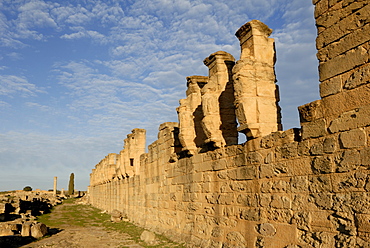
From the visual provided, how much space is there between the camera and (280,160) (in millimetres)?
5996

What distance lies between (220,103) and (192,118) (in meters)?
1.58

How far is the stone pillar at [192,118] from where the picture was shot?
975cm

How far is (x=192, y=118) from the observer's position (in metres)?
9.93

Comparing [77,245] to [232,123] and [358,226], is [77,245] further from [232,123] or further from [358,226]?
[358,226]

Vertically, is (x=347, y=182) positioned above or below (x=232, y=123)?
below

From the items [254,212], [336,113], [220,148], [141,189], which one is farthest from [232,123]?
[141,189]

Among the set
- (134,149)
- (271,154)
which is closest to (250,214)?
(271,154)

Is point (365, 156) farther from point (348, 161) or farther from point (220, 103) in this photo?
point (220, 103)

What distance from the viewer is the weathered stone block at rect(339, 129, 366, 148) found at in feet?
14.9

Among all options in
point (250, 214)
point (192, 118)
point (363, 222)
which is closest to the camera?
point (363, 222)

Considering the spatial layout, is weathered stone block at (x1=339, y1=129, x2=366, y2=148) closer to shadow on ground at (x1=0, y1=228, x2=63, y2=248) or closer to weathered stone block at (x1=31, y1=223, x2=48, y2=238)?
shadow on ground at (x1=0, y1=228, x2=63, y2=248)

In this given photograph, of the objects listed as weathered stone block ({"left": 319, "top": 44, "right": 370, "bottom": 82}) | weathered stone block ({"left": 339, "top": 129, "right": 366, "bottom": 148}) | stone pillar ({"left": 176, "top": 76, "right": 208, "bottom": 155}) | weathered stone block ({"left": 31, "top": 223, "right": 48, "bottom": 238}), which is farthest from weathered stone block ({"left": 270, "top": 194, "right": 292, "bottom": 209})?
weathered stone block ({"left": 31, "top": 223, "right": 48, "bottom": 238})

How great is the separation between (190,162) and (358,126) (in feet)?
17.9

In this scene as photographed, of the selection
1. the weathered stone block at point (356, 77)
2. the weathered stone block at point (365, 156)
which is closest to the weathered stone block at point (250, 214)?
the weathered stone block at point (365, 156)
